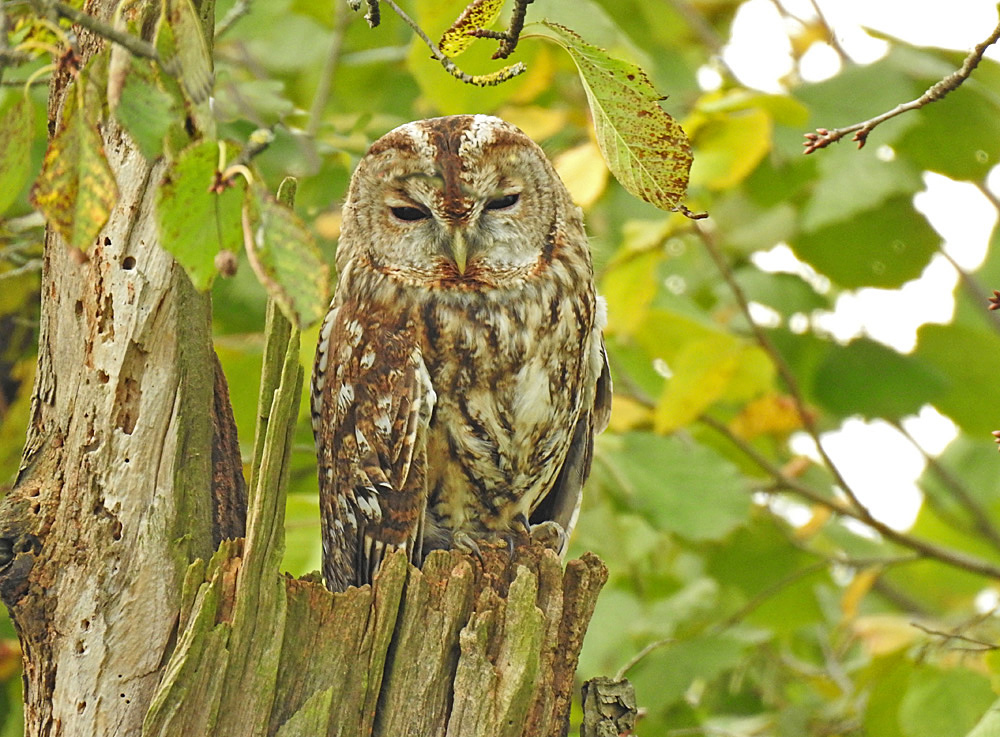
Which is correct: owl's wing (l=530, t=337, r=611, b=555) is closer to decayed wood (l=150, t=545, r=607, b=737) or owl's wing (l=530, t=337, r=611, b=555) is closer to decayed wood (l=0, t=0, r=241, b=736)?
decayed wood (l=150, t=545, r=607, b=737)

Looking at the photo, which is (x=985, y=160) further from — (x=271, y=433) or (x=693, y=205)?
(x=271, y=433)

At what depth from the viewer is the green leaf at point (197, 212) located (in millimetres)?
1038

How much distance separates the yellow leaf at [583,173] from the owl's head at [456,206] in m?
0.20

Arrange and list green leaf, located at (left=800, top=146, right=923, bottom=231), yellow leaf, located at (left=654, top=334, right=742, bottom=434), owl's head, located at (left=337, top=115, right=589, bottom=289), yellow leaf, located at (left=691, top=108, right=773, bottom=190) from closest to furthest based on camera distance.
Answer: owl's head, located at (left=337, top=115, right=589, bottom=289)
yellow leaf, located at (left=691, top=108, right=773, bottom=190)
yellow leaf, located at (left=654, top=334, right=742, bottom=434)
green leaf, located at (left=800, top=146, right=923, bottom=231)

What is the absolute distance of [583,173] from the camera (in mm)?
2766

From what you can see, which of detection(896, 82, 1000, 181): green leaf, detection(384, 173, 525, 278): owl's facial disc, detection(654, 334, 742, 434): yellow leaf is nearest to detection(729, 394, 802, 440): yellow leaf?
detection(654, 334, 742, 434): yellow leaf

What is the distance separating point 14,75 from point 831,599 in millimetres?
3819

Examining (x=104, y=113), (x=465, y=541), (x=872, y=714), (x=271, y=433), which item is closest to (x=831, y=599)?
(x=872, y=714)

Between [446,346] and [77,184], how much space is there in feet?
4.23

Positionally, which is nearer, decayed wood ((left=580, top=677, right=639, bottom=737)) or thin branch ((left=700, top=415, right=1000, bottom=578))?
decayed wood ((left=580, top=677, right=639, bottom=737))

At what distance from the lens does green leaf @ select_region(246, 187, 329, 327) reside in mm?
970

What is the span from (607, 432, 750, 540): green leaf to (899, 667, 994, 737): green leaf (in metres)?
0.63

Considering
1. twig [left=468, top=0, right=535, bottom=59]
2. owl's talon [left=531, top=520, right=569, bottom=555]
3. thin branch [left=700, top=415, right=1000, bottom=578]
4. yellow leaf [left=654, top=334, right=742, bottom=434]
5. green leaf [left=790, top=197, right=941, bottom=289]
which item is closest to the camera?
twig [left=468, top=0, right=535, bottom=59]

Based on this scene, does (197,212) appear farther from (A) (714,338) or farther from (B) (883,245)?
(B) (883,245)
